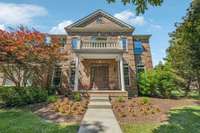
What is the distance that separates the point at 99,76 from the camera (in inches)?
704

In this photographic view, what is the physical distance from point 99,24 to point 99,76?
523cm

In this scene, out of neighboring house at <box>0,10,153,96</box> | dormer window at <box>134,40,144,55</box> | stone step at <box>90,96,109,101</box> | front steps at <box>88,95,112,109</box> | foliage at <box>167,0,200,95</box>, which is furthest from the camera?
dormer window at <box>134,40,144,55</box>

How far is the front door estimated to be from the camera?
1780 cm

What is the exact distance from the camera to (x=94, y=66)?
17.8 metres

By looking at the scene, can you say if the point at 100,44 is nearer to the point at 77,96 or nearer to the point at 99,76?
the point at 99,76

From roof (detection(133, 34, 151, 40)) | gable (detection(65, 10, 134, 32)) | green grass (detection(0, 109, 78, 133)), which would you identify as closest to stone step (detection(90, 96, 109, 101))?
green grass (detection(0, 109, 78, 133))

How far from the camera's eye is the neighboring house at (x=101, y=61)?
57.5ft

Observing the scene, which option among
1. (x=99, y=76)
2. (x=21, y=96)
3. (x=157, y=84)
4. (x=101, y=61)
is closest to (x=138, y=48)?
(x=101, y=61)

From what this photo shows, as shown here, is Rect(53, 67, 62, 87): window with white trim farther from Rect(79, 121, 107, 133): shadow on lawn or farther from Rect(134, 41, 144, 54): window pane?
Rect(79, 121, 107, 133): shadow on lawn

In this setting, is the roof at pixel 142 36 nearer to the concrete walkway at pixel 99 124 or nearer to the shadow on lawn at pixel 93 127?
the concrete walkway at pixel 99 124

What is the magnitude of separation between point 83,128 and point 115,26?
543 inches

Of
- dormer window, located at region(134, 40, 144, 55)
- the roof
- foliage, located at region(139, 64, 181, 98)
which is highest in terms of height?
the roof

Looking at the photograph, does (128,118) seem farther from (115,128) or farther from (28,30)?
(28,30)

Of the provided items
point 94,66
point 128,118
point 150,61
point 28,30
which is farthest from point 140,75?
point 28,30
